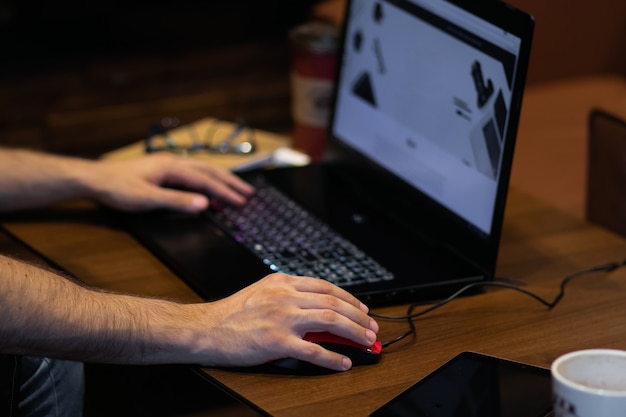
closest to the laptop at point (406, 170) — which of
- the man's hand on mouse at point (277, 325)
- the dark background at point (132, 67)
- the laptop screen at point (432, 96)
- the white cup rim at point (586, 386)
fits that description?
the laptop screen at point (432, 96)

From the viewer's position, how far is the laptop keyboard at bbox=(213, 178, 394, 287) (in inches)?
51.9

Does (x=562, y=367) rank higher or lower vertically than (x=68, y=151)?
higher

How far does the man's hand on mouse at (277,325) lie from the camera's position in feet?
3.67

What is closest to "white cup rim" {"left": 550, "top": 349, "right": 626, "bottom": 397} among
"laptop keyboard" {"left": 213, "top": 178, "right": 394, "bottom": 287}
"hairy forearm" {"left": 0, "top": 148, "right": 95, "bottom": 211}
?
"laptop keyboard" {"left": 213, "top": 178, "right": 394, "bottom": 287}

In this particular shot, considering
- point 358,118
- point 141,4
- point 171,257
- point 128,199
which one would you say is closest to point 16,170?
point 128,199

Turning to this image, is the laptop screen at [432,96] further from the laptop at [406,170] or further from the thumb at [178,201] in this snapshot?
the thumb at [178,201]

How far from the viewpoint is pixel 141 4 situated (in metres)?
3.83

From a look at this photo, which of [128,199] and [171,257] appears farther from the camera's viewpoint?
[128,199]

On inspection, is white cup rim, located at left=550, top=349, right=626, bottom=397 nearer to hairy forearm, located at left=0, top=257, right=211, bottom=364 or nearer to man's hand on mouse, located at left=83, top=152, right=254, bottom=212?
hairy forearm, located at left=0, top=257, right=211, bottom=364

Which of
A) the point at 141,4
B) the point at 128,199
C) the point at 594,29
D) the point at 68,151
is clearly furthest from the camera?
the point at 141,4

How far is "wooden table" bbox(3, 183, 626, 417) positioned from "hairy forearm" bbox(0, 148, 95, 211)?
31 mm

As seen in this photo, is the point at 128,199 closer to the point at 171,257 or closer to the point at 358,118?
the point at 171,257

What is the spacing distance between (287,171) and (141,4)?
2348 millimetres

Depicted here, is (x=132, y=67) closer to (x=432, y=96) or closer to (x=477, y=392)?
(x=432, y=96)
